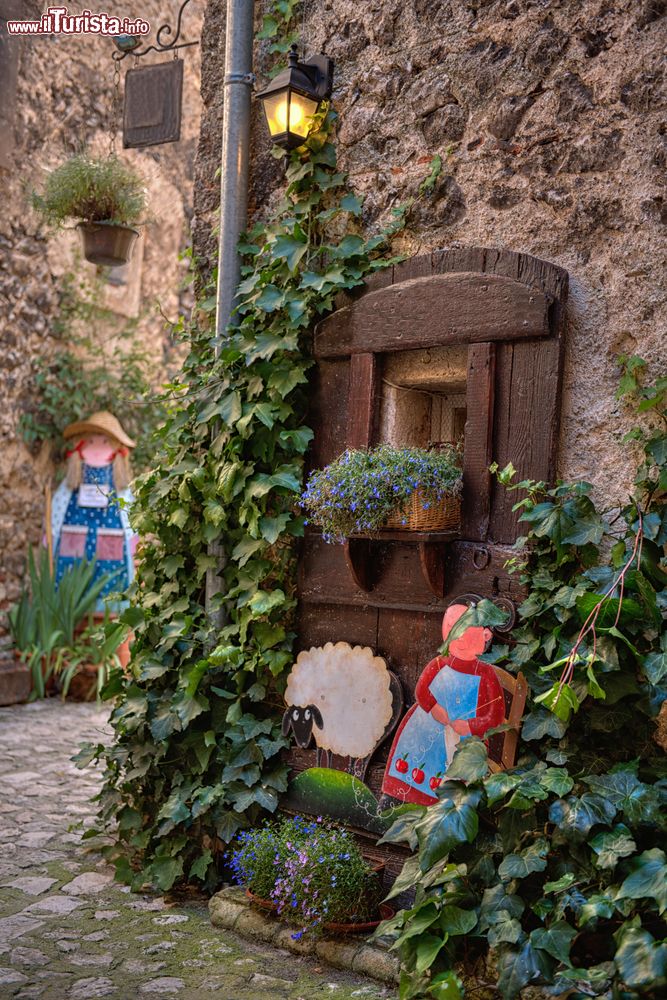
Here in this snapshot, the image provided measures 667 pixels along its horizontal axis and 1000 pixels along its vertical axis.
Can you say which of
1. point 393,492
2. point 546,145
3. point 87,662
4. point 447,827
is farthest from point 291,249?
point 87,662

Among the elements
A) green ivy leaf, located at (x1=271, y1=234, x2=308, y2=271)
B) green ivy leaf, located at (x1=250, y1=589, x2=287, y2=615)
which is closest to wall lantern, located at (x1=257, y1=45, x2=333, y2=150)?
green ivy leaf, located at (x1=271, y1=234, x2=308, y2=271)

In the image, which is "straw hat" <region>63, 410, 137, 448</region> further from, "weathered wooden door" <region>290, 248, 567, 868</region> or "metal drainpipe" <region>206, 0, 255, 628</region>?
"weathered wooden door" <region>290, 248, 567, 868</region>

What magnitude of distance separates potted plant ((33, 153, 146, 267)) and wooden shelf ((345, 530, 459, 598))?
3.26 meters

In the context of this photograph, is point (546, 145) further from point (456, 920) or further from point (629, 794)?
point (456, 920)

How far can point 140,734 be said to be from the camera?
4.07m

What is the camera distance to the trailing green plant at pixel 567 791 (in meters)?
2.61

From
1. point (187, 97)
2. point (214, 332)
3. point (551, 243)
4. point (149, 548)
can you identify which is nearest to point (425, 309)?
point (551, 243)

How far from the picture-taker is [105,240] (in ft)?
19.5

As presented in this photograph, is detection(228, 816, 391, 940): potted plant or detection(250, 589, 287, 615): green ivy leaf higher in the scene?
detection(250, 589, 287, 615): green ivy leaf

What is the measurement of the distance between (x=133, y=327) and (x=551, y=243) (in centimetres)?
551

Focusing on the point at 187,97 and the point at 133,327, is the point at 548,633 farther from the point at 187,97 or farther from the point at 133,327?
the point at 187,97

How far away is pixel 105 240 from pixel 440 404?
3.01 metres

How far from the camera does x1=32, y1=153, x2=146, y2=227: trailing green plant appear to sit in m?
5.86

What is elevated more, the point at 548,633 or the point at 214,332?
the point at 214,332
